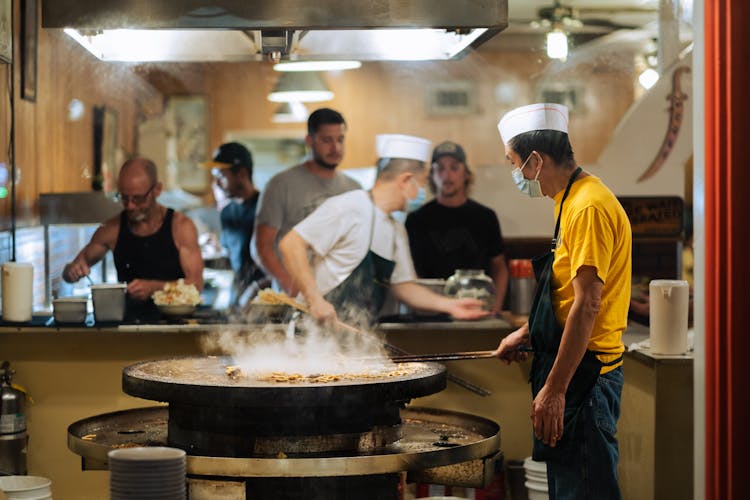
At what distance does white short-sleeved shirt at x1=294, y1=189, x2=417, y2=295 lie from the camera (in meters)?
5.57

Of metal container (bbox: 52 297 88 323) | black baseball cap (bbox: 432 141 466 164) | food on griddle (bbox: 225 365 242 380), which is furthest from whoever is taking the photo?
black baseball cap (bbox: 432 141 466 164)

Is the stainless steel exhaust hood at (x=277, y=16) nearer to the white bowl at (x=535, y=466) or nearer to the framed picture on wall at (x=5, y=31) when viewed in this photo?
the framed picture on wall at (x=5, y=31)

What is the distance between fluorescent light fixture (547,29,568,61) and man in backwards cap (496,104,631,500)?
3859 mm

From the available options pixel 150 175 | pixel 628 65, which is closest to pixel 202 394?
pixel 150 175

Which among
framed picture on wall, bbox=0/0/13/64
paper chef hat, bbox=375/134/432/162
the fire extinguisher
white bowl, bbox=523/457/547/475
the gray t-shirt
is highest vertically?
framed picture on wall, bbox=0/0/13/64

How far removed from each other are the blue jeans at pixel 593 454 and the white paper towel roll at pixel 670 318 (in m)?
0.89

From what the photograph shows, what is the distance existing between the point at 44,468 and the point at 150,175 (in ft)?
6.23

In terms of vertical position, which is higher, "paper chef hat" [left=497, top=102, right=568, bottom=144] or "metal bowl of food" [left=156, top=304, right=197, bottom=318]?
"paper chef hat" [left=497, top=102, right=568, bottom=144]

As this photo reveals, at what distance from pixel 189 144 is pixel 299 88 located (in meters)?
2.50

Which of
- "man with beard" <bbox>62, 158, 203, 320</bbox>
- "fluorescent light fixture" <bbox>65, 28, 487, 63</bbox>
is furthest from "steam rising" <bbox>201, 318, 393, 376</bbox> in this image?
"fluorescent light fixture" <bbox>65, 28, 487, 63</bbox>

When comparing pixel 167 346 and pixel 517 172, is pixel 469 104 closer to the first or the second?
pixel 167 346

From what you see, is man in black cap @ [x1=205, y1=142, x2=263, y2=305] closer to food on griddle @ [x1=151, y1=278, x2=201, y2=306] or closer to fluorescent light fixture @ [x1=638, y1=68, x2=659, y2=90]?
food on griddle @ [x1=151, y1=278, x2=201, y2=306]

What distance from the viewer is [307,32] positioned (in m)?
3.97

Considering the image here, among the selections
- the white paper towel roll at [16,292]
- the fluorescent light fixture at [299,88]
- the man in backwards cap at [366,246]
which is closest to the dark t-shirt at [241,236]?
the fluorescent light fixture at [299,88]
